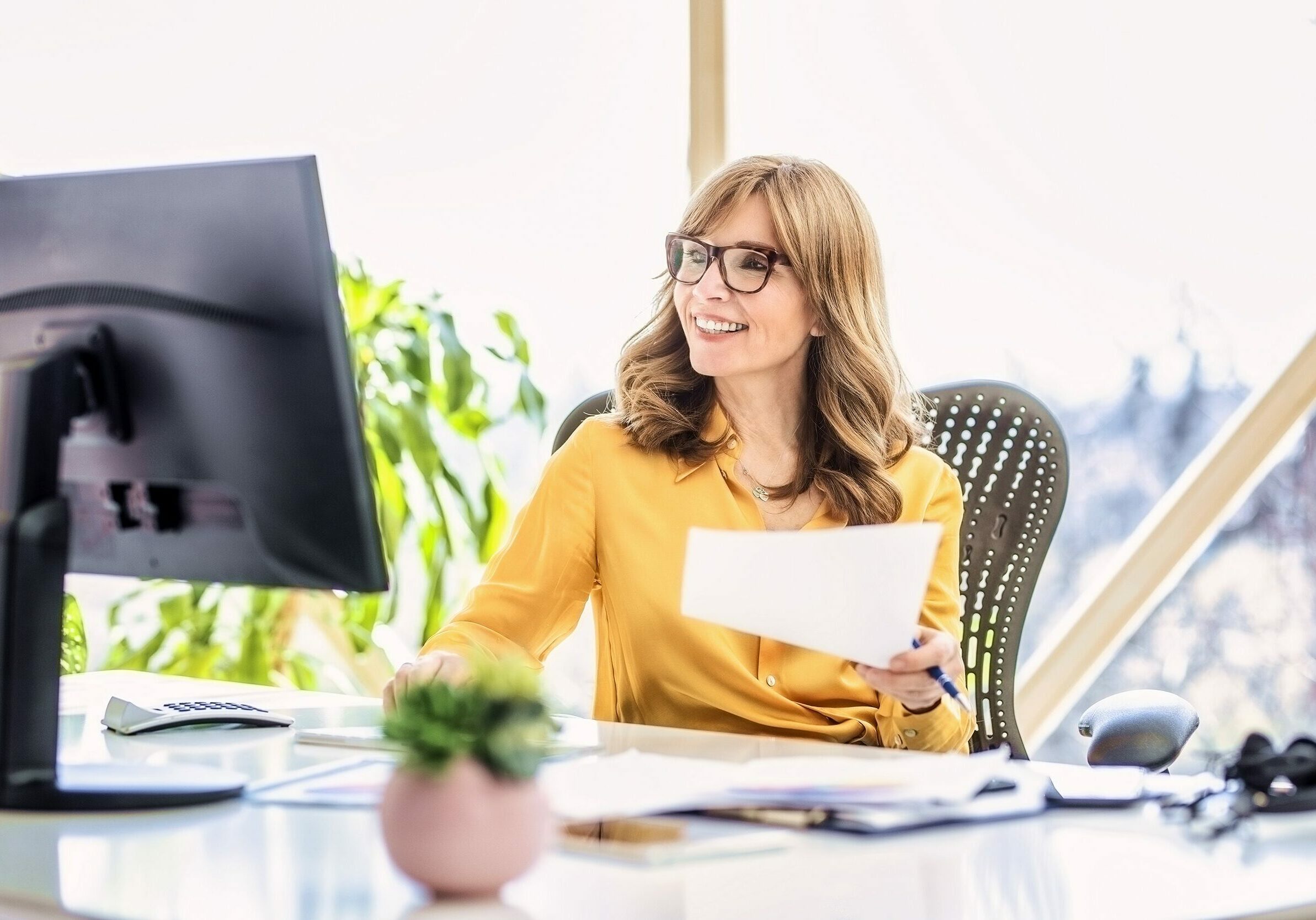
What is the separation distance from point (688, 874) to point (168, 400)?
1.97ft

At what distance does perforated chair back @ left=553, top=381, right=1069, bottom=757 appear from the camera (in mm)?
1920

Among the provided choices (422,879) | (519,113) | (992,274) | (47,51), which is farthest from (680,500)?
(47,51)

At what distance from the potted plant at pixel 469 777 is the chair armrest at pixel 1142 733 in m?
0.93

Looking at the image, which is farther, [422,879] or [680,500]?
[680,500]

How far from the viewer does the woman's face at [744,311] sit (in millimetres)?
1864

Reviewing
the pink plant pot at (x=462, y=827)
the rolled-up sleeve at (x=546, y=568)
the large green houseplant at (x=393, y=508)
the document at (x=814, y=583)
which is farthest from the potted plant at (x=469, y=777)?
the large green houseplant at (x=393, y=508)

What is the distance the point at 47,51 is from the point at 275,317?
2525 millimetres

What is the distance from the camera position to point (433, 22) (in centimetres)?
322

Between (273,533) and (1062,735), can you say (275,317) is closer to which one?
(273,533)

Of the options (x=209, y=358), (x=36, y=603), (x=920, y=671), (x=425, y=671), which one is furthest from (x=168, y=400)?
(x=920, y=671)

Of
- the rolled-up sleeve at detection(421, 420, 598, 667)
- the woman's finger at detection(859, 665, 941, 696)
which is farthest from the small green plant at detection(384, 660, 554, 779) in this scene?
the rolled-up sleeve at detection(421, 420, 598, 667)

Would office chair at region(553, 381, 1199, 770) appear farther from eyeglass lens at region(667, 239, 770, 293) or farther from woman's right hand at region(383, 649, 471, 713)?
woman's right hand at region(383, 649, 471, 713)

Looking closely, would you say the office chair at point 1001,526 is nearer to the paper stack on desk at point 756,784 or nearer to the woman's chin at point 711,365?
the woman's chin at point 711,365

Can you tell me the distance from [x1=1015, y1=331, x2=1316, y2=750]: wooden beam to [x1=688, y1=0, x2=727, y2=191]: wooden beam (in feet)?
3.99
